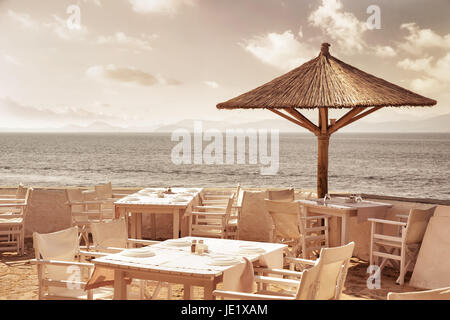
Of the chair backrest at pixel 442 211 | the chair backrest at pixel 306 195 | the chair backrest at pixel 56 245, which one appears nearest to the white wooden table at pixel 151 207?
the chair backrest at pixel 306 195

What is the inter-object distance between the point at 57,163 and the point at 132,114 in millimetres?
18607

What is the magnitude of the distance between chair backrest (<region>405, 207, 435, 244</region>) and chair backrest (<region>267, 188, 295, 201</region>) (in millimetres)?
2185

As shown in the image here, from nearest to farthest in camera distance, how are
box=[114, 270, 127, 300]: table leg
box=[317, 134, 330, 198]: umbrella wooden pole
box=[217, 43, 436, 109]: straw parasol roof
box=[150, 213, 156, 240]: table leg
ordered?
box=[114, 270, 127, 300]: table leg < box=[217, 43, 436, 109]: straw parasol roof < box=[317, 134, 330, 198]: umbrella wooden pole < box=[150, 213, 156, 240]: table leg

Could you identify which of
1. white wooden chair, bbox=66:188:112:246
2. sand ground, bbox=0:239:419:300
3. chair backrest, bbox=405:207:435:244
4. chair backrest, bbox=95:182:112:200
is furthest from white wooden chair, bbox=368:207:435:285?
chair backrest, bbox=95:182:112:200

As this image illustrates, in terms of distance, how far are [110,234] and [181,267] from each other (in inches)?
55.1

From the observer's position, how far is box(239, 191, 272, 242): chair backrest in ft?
26.9

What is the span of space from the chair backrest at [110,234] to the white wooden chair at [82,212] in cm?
255

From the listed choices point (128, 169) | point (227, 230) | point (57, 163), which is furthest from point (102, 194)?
point (57, 163)

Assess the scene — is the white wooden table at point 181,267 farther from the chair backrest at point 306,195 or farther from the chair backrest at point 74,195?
the chair backrest at point 306,195

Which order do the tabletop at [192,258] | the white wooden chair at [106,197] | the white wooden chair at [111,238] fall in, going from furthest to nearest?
the white wooden chair at [106,197] < the white wooden chair at [111,238] < the tabletop at [192,258]

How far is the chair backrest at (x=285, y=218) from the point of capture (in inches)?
248

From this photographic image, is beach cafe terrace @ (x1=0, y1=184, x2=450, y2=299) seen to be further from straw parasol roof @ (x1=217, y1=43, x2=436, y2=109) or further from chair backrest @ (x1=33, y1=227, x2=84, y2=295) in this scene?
straw parasol roof @ (x1=217, y1=43, x2=436, y2=109)

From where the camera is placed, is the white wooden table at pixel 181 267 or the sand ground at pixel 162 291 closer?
the white wooden table at pixel 181 267

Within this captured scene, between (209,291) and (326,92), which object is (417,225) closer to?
(326,92)
